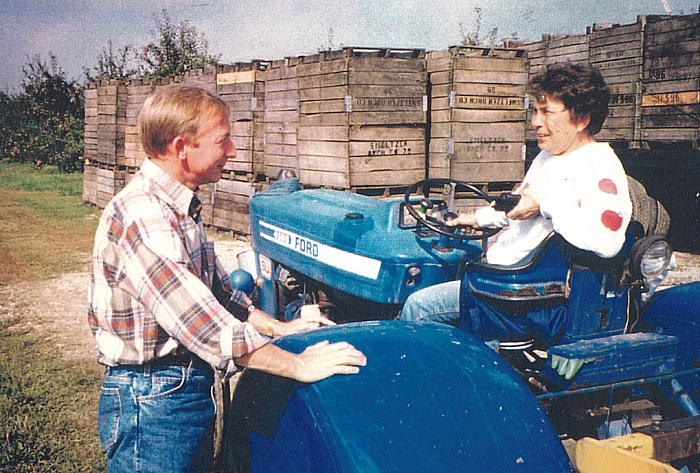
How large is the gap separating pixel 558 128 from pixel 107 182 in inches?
513

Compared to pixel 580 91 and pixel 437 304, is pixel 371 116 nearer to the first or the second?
pixel 437 304

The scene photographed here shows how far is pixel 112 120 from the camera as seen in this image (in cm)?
1409

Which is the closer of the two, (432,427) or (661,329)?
(432,427)

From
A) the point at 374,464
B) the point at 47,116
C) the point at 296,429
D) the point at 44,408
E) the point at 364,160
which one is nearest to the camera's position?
the point at 374,464

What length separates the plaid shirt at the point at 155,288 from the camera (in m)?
1.74

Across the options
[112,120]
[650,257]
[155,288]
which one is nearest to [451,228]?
[650,257]

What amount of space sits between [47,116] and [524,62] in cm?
2159

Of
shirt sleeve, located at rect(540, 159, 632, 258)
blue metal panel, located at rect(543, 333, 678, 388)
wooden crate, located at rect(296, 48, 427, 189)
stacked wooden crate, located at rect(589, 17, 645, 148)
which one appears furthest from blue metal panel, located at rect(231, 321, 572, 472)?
stacked wooden crate, located at rect(589, 17, 645, 148)

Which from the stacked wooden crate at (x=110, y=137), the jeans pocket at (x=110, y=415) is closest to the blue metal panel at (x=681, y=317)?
the jeans pocket at (x=110, y=415)

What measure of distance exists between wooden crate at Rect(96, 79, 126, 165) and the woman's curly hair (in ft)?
41.1

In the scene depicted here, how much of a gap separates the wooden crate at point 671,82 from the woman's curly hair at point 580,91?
6.96 meters

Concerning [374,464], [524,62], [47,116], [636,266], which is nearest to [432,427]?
[374,464]

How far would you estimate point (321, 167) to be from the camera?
8141mm

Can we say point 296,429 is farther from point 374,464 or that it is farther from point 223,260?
point 223,260
